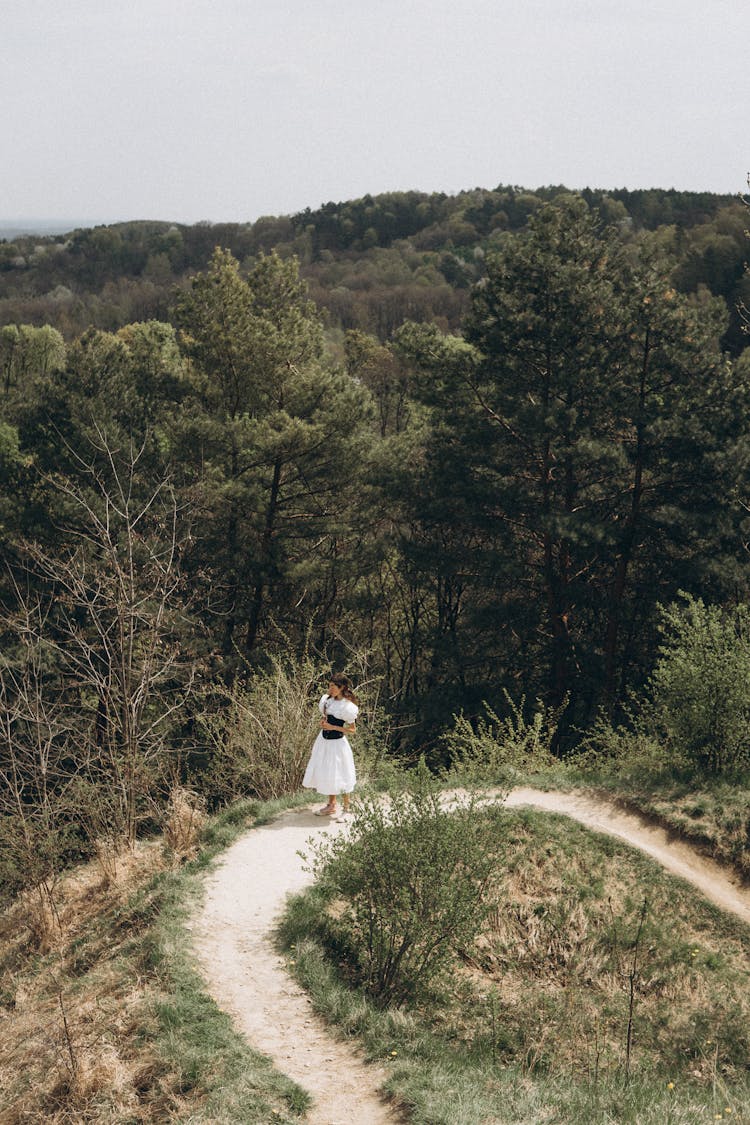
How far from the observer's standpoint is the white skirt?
11266mm

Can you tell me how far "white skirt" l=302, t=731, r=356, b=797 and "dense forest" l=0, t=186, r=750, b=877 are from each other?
671 cm

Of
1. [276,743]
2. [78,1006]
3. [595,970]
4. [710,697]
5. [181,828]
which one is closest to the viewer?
[78,1006]

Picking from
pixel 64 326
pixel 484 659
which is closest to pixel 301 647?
pixel 484 659

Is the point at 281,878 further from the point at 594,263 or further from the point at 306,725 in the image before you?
the point at 594,263

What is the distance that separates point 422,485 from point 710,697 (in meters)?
11.3

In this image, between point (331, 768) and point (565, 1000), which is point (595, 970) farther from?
point (331, 768)

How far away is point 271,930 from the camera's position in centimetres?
910

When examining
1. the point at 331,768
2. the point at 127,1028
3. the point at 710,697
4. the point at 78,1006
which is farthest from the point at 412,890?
the point at 710,697

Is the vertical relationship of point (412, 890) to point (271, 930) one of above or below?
above

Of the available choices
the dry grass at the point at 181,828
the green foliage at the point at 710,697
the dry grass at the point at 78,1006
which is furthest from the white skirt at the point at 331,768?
the green foliage at the point at 710,697

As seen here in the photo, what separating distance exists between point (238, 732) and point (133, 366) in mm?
14192

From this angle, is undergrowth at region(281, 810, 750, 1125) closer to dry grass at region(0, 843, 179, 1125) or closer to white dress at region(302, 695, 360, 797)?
dry grass at region(0, 843, 179, 1125)

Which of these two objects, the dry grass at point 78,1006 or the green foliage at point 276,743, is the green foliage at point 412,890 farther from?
the green foliage at point 276,743

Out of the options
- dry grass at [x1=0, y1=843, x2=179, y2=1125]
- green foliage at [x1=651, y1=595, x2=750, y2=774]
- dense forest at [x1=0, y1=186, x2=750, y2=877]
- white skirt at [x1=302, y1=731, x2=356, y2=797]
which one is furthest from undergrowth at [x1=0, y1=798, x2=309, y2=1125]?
dense forest at [x1=0, y1=186, x2=750, y2=877]
